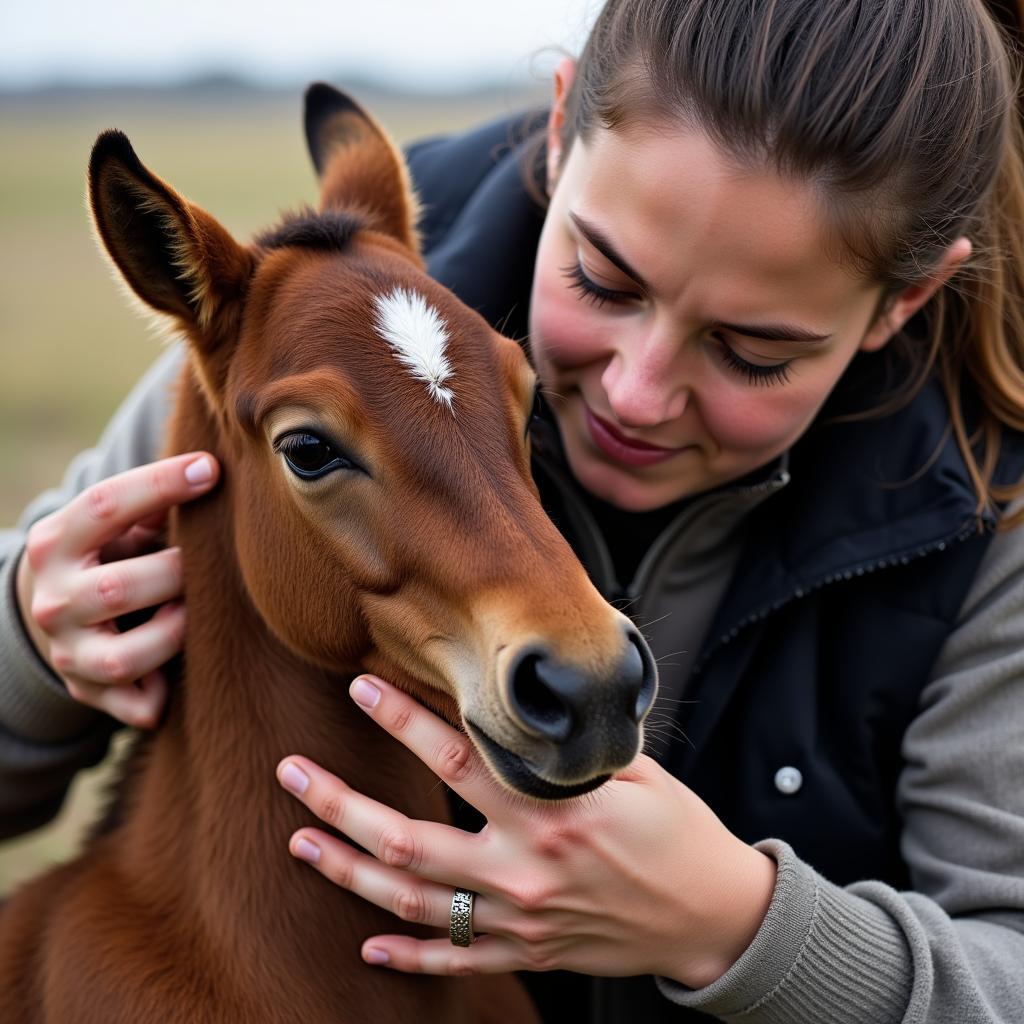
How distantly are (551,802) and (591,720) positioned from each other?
0.35 m

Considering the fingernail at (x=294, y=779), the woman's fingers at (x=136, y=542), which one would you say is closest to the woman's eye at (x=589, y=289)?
the woman's fingers at (x=136, y=542)

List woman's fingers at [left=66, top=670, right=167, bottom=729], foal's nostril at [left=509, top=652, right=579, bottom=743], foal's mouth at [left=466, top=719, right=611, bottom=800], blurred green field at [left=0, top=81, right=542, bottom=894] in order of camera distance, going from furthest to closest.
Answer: blurred green field at [left=0, top=81, right=542, bottom=894] → woman's fingers at [left=66, top=670, right=167, bottom=729] → foal's mouth at [left=466, top=719, right=611, bottom=800] → foal's nostril at [left=509, top=652, right=579, bottom=743]

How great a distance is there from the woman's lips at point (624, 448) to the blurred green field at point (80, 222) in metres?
0.89

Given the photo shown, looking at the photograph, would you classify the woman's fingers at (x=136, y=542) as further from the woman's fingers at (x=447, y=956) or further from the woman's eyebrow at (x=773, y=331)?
the woman's eyebrow at (x=773, y=331)

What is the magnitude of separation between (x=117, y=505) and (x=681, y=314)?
1.24m

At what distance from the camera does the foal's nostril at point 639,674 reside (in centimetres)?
176

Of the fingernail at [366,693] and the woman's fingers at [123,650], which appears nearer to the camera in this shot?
the fingernail at [366,693]

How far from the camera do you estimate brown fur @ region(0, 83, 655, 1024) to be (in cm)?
200

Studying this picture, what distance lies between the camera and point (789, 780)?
8.89 ft

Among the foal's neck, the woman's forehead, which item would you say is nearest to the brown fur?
the foal's neck

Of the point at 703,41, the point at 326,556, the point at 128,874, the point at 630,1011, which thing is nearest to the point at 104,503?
the point at 326,556

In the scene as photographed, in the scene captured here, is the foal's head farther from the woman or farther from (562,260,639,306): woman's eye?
(562,260,639,306): woman's eye

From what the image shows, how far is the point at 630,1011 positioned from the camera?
2934mm

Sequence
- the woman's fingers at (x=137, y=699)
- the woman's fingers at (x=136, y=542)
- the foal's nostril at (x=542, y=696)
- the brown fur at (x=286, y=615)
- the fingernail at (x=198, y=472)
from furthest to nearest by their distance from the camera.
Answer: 1. the woman's fingers at (x=136, y=542)
2. the woman's fingers at (x=137, y=699)
3. the fingernail at (x=198, y=472)
4. the brown fur at (x=286, y=615)
5. the foal's nostril at (x=542, y=696)
